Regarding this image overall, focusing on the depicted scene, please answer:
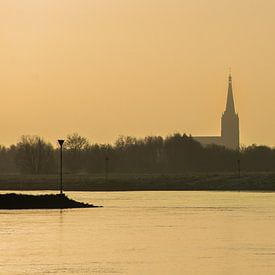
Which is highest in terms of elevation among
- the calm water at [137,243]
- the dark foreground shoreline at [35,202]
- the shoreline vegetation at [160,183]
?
the shoreline vegetation at [160,183]

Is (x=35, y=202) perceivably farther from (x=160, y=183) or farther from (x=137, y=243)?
(x=160, y=183)

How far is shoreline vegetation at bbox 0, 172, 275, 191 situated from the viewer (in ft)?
528

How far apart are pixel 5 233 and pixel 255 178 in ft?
375

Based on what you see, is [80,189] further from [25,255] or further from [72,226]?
[25,255]

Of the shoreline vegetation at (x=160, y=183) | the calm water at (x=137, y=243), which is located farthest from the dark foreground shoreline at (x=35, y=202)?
the shoreline vegetation at (x=160, y=183)

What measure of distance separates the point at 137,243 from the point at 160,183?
125m

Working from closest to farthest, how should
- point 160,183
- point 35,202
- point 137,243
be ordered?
1. point 137,243
2. point 35,202
3. point 160,183

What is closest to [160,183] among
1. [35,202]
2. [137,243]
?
[35,202]

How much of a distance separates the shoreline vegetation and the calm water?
9198 centimetres

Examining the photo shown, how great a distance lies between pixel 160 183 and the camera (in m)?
172

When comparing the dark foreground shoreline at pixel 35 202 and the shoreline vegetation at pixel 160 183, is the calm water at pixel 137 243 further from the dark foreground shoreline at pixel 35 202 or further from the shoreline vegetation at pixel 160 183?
the shoreline vegetation at pixel 160 183

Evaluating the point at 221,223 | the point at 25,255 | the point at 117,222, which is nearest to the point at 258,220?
the point at 221,223

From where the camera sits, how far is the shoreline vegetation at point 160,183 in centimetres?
16088

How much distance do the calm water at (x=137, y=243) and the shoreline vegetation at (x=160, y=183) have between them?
92.0 meters
